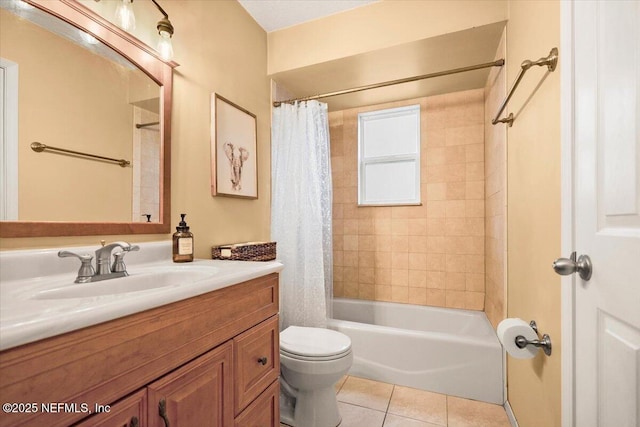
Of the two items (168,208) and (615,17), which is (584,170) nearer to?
(615,17)

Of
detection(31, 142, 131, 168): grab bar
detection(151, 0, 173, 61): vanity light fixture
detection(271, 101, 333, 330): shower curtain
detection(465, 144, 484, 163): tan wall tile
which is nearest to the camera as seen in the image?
detection(31, 142, 131, 168): grab bar

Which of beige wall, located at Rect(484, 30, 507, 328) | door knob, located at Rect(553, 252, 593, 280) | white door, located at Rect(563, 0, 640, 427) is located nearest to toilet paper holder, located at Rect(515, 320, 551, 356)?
white door, located at Rect(563, 0, 640, 427)

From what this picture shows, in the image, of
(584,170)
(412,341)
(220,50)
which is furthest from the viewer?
(412,341)

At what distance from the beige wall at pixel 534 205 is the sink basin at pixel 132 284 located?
122 cm

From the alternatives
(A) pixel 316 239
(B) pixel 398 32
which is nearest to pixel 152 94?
(A) pixel 316 239

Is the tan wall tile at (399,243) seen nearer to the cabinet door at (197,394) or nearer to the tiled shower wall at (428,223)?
the tiled shower wall at (428,223)

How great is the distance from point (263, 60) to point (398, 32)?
0.98 meters

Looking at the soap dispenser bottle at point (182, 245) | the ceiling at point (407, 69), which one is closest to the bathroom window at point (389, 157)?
the ceiling at point (407, 69)

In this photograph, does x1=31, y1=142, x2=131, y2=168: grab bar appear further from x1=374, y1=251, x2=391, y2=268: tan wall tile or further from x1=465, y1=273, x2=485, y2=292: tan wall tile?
x1=465, y1=273, x2=485, y2=292: tan wall tile

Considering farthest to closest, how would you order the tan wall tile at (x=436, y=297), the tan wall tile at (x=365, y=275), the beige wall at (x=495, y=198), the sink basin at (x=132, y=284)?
the tan wall tile at (x=365, y=275), the tan wall tile at (x=436, y=297), the beige wall at (x=495, y=198), the sink basin at (x=132, y=284)

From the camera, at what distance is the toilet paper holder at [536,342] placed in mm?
991

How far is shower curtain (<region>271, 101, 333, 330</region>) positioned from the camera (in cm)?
201

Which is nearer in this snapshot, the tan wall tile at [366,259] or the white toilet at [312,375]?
the white toilet at [312,375]

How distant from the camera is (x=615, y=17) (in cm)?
62
